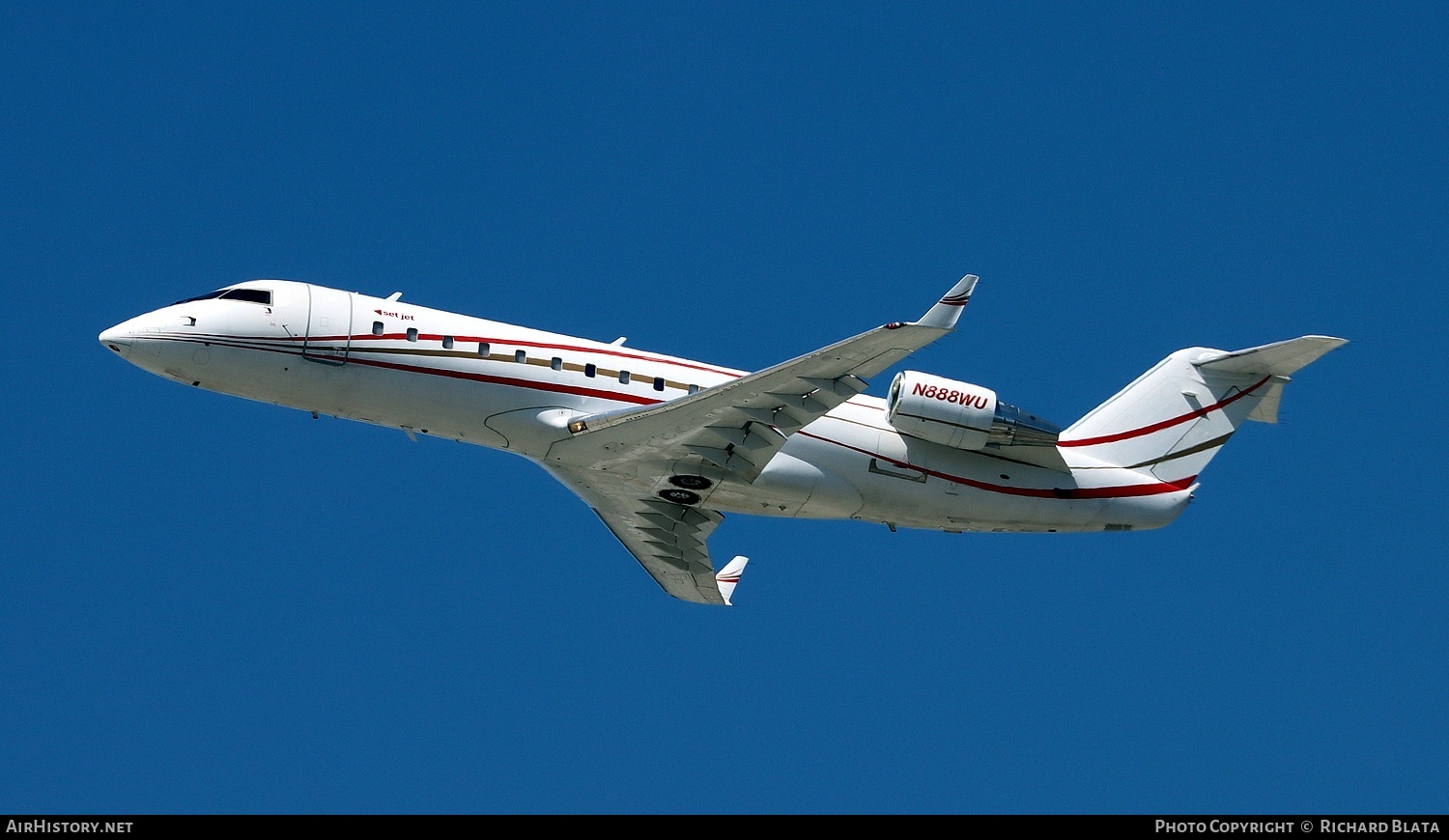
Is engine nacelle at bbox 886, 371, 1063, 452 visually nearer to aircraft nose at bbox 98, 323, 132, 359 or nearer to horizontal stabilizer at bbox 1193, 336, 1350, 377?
horizontal stabilizer at bbox 1193, 336, 1350, 377

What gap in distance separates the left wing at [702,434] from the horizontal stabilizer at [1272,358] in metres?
8.33

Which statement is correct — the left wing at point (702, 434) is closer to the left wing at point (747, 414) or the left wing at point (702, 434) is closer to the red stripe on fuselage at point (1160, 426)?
the left wing at point (747, 414)

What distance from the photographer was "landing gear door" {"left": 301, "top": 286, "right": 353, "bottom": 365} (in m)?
23.3

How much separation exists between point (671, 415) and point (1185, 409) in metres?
9.69

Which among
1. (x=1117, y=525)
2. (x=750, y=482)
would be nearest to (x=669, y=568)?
(x=750, y=482)

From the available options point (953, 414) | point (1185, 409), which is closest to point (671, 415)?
point (953, 414)

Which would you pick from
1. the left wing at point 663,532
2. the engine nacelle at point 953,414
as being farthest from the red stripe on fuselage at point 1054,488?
the left wing at point 663,532

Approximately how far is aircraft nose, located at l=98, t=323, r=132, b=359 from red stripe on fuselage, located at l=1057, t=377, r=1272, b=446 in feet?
49.4

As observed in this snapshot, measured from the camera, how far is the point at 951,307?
19984 mm

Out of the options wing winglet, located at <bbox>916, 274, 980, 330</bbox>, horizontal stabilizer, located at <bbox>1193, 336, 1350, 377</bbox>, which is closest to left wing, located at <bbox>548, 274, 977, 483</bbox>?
wing winglet, located at <bbox>916, 274, 980, 330</bbox>

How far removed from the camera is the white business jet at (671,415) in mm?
23047

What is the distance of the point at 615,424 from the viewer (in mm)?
23078

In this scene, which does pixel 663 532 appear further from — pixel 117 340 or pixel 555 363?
pixel 117 340
